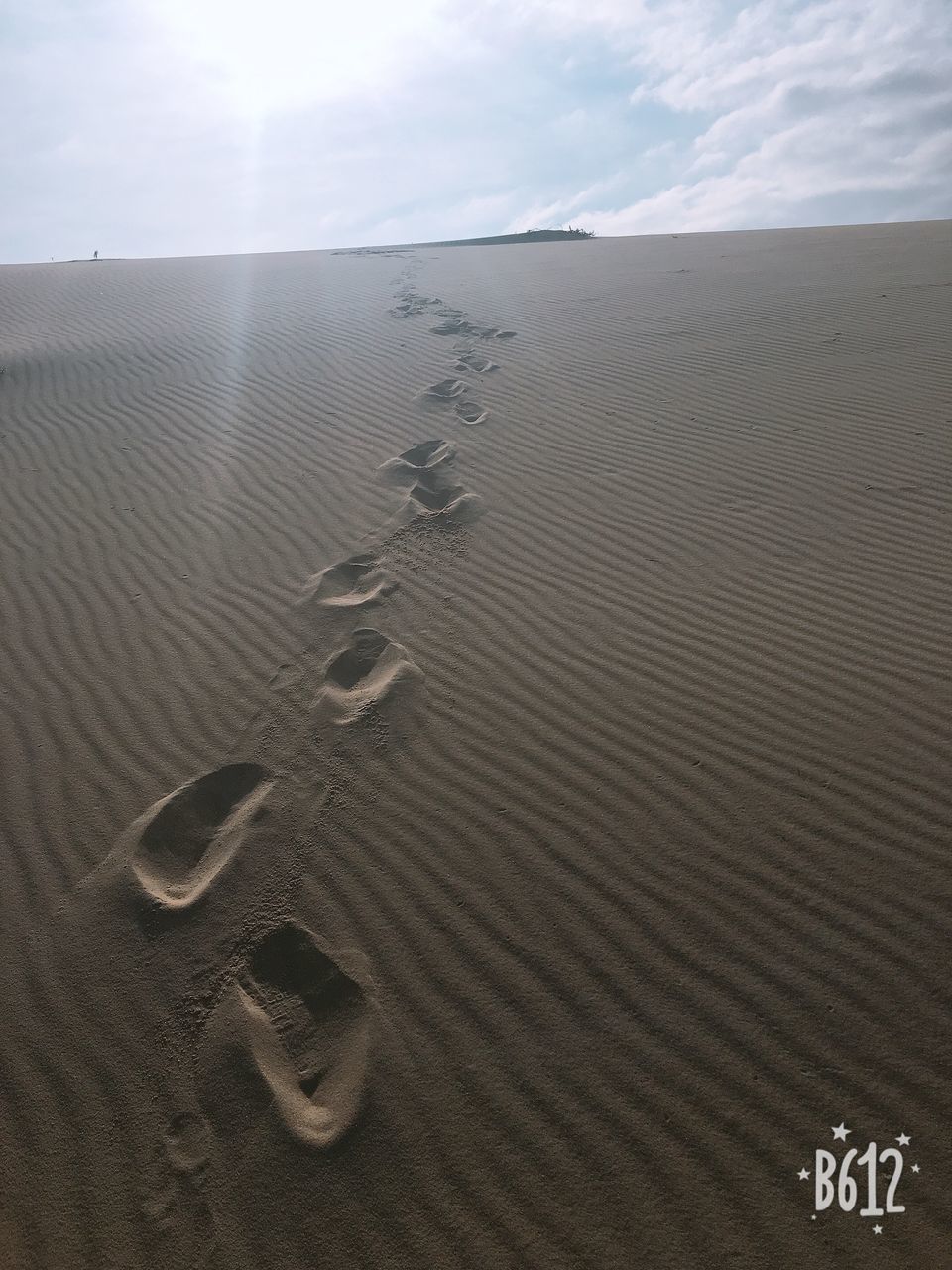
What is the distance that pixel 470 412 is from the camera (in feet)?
24.1

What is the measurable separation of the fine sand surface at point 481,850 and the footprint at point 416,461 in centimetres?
5

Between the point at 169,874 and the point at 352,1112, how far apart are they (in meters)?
1.15

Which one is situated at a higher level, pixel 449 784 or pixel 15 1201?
pixel 449 784

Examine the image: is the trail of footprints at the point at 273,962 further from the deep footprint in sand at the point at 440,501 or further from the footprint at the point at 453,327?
the footprint at the point at 453,327

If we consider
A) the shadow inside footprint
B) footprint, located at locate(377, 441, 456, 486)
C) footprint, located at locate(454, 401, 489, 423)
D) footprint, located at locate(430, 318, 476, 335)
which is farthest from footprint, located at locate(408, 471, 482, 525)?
footprint, located at locate(430, 318, 476, 335)

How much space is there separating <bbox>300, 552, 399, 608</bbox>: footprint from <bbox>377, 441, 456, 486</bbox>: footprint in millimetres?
1400

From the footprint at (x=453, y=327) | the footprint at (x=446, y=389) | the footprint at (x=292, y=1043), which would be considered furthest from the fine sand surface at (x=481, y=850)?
the footprint at (x=453, y=327)

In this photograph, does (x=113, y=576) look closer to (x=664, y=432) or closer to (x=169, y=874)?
(x=169, y=874)

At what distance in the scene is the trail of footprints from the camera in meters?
2.11

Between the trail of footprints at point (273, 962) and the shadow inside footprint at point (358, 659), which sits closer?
the trail of footprints at point (273, 962)

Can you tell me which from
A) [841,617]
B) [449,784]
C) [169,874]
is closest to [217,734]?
[169,874]

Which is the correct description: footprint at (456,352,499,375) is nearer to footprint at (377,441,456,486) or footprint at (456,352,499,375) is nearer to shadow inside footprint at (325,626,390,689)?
footprint at (377,441,456,486)

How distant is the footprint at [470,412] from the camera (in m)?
7.15

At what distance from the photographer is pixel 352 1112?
207 cm
